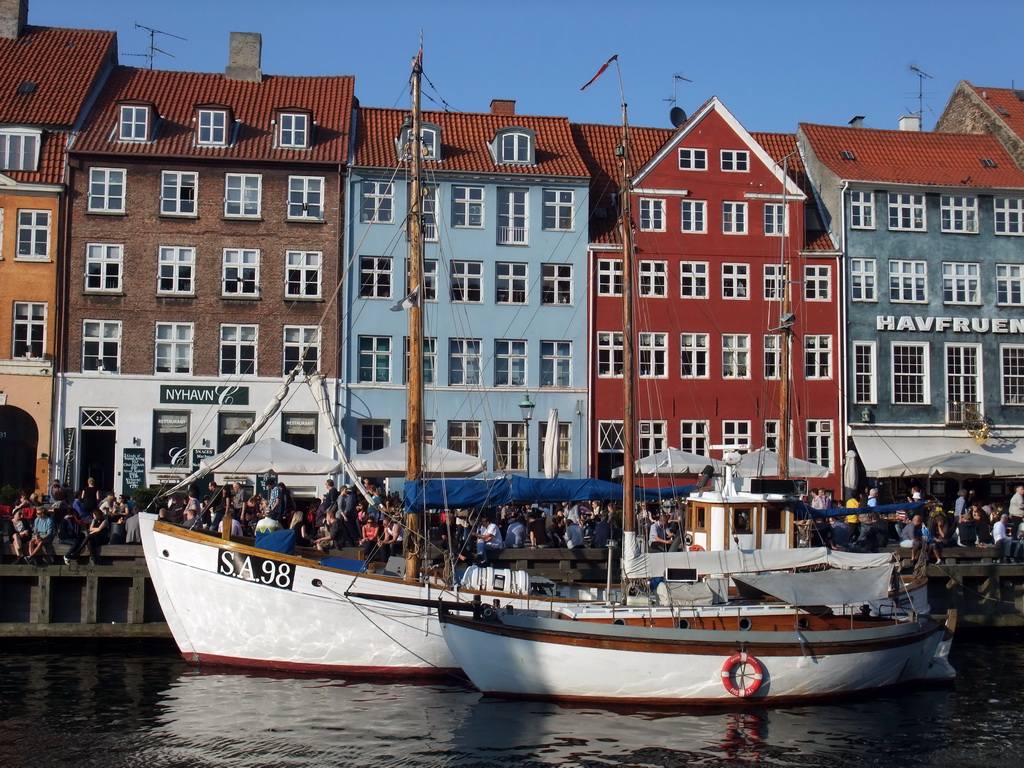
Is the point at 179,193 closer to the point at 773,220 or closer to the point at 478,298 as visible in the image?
the point at 478,298

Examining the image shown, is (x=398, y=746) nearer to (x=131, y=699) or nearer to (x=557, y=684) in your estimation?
(x=557, y=684)

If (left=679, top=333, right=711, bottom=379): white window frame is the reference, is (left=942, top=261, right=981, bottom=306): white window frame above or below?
above

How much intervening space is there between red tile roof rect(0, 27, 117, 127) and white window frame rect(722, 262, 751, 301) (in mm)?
23681

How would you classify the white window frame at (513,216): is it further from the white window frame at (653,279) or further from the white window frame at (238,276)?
the white window frame at (238,276)

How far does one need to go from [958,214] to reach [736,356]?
413 inches

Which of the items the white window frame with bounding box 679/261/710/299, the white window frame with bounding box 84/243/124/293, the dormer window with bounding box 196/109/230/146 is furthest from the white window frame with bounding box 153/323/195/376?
the white window frame with bounding box 679/261/710/299

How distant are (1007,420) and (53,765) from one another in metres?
36.7

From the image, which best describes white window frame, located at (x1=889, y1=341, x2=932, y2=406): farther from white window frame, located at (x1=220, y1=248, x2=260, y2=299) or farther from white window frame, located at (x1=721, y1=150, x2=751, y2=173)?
white window frame, located at (x1=220, y1=248, x2=260, y2=299)

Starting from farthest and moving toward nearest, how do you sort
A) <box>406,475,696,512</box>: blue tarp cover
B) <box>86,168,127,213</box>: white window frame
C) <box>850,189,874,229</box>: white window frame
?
1. <box>850,189,874,229</box>: white window frame
2. <box>86,168,127,213</box>: white window frame
3. <box>406,475,696,512</box>: blue tarp cover

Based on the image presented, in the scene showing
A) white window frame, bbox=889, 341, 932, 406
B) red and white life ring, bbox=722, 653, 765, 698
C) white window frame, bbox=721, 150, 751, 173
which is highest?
white window frame, bbox=721, 150, 751, 173

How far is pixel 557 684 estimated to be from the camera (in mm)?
18562

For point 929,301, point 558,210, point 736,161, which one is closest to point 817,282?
point 929,301

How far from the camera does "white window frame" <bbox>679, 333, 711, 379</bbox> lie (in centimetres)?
4106

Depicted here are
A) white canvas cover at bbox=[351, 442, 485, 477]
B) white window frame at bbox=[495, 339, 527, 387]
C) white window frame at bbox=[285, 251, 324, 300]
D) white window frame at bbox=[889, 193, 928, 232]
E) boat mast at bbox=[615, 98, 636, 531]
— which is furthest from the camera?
white window frame at bbox=[889, 193, 928, 232]
